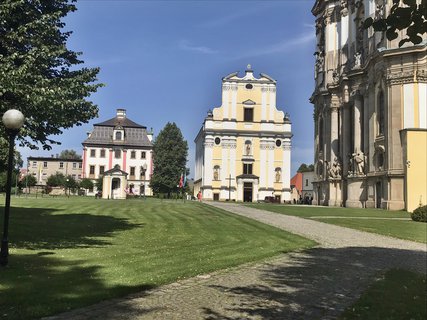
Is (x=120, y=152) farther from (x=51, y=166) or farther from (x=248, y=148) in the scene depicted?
(x=248, y=148)

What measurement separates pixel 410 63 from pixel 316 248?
118 feet

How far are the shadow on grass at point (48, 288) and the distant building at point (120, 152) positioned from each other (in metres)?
85.3

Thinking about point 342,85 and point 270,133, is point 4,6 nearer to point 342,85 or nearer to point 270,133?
point 342,85

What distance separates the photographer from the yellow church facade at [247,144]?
83500 mm

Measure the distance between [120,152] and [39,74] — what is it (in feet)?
284

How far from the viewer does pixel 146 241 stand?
1429 cm

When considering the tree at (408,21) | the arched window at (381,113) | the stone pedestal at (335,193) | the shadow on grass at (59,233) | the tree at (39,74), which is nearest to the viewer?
the tree at (408,21)

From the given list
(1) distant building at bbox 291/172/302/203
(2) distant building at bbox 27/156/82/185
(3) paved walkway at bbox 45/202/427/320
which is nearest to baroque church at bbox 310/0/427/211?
(3) paved walkway at bbox 45/202/427/320

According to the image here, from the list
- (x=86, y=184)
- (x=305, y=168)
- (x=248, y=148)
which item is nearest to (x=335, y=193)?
(x=248, y=148)

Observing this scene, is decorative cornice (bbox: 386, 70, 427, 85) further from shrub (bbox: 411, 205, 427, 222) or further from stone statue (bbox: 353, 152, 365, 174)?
shrub (bbox: 411, 205, 427, 222)

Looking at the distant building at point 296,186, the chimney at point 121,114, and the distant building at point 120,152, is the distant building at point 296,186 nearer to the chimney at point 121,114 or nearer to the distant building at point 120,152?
the distant building at point 120,152

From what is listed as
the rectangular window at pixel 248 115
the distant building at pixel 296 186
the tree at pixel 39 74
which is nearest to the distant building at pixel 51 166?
the rectangular window at pixel 248 115

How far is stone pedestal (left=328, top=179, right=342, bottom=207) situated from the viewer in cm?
5616

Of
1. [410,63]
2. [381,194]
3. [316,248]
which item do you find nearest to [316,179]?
[381,194]
